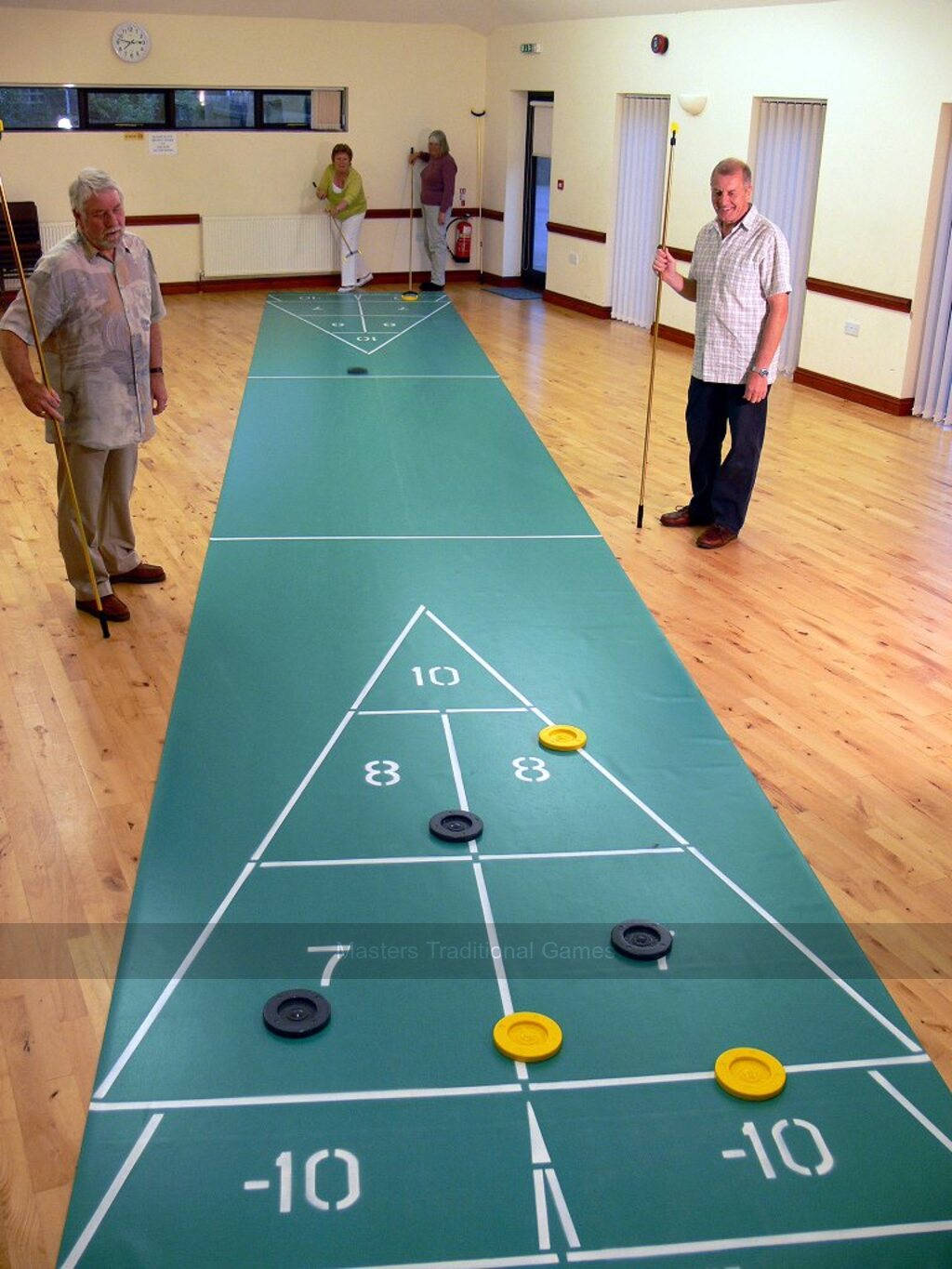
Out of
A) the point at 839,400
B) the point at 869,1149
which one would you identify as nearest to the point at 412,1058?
the point at 869,1149

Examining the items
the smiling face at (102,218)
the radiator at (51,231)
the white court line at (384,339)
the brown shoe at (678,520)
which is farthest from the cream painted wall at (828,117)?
the smiling face at (102,218)

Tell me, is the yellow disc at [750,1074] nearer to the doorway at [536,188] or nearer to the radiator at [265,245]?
the doorway at [536,188]

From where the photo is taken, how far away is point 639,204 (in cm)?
1035

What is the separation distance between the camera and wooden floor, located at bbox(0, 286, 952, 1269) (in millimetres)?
2762

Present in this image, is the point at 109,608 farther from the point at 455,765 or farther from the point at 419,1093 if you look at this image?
the point at 419,1093

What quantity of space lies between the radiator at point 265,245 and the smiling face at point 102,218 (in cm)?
789

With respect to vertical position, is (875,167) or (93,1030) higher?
(875,167)

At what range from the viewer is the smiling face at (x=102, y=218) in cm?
405

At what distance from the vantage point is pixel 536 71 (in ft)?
37.1

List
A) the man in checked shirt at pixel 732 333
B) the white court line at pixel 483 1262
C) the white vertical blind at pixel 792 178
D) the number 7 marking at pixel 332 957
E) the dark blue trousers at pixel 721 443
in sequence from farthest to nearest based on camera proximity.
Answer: the white vertical blind at pixel 792 178 → the dark blue trousers at pixel 721 443 → the man in checked shirt at pixel 732 333 → the number 7 marking at pixel 332 957 → the white court line at pixel 483 1262

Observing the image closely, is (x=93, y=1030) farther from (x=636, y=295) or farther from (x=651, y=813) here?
(x=636, y=295)

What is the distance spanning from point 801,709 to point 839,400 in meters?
4.73

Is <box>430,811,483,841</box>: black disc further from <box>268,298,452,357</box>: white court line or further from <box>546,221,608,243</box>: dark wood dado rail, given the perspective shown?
<box>546,221,608,243</box>: dark wood dado rail

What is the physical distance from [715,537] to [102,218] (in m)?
2.82
